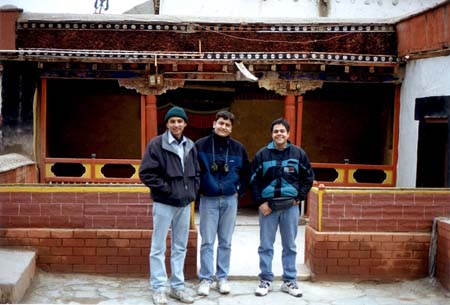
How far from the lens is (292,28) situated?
11945 millimetres

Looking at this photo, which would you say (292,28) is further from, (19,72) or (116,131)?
(19,72)

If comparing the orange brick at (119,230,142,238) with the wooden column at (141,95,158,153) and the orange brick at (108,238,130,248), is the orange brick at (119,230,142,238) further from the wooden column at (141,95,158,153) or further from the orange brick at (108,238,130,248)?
the wooden column at (141,95,158,153)

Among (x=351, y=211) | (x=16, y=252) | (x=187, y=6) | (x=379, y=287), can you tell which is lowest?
(x=379, y=287)

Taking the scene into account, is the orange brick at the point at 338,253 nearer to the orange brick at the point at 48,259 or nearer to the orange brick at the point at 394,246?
the orange brick at the point at 394,246

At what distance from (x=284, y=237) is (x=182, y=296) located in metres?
1.27

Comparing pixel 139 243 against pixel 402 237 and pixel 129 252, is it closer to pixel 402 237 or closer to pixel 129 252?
→ pixel 129 252

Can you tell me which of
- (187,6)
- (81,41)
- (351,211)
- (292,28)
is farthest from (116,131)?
(351,211)

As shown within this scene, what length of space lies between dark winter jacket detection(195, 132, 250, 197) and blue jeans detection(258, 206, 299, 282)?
1.68 ft

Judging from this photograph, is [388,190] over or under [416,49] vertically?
under

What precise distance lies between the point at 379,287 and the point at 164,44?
25.2 feet

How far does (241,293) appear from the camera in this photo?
568cm

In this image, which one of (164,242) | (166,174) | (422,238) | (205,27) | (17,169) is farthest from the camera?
(205,27)

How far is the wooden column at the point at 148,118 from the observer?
11312 millimetres

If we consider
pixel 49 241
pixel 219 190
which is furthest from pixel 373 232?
pixel 49 241
